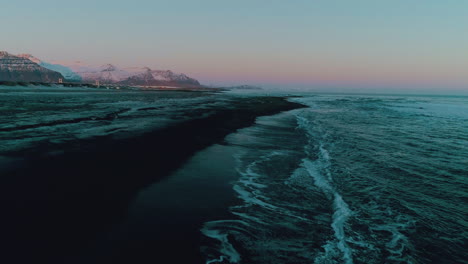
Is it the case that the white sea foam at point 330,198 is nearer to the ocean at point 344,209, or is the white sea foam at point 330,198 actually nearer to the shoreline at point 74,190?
the ocean at point 344,209

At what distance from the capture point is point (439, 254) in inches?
244

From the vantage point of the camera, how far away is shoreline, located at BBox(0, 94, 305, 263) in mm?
5508

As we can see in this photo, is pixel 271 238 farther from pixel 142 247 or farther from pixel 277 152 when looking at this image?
pixel 277 152

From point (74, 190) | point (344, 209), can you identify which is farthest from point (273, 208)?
point (74, 190)

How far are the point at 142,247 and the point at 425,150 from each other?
18.5 m

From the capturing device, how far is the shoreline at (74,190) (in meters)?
5.51

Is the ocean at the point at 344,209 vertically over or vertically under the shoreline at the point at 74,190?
under

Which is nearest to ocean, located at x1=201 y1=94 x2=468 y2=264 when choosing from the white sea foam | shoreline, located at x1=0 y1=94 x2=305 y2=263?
the white sea foam

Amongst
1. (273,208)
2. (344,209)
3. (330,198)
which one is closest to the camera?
(273,208)

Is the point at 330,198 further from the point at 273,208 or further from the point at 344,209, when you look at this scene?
the point at 273,208

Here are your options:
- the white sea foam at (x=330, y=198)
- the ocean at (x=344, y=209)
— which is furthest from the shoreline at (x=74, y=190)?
the white sea foam at (x=330, y=198)

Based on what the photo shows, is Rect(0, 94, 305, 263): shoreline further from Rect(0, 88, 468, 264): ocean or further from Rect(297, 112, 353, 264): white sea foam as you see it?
Rect(297, 112, 353, 264): white sea foam

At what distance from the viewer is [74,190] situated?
8.17m

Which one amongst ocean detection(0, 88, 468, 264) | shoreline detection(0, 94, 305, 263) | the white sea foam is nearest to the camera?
shoreline detection(0, 94, 305, 263)
